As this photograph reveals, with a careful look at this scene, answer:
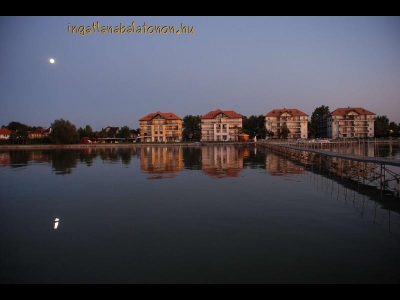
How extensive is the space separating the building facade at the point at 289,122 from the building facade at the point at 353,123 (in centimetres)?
737

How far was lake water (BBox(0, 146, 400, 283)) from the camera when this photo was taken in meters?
6.18

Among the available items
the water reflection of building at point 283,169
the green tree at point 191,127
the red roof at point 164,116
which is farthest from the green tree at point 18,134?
the water reflection of building at point 283,169

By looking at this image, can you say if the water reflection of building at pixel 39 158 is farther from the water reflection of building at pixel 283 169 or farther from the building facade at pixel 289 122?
the building facade at pixel 289 122

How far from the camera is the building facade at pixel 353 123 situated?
85500 millimetres

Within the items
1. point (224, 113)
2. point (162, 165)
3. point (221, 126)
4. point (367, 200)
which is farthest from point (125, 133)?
point (367, 200)

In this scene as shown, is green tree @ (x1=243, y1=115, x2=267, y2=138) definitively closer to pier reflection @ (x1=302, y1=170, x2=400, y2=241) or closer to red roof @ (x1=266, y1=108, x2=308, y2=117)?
red roof @ (x1=266, y1=108, x2=308, y2=117)

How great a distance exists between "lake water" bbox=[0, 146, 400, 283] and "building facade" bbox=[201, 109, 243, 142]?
7605 cm

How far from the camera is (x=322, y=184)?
16.7 metres

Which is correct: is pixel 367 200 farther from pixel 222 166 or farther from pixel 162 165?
pixel 162 165

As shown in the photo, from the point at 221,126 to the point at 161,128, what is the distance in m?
17.2

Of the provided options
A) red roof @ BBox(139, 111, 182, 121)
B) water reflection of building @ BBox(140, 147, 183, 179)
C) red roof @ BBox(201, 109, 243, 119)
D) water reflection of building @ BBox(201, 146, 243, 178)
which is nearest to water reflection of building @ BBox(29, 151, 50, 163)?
water reflection of building @ BBox(140, 147, 183, 179)

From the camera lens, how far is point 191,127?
98562mm
